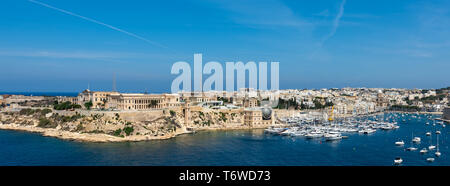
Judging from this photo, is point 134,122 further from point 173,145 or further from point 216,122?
point 216,122

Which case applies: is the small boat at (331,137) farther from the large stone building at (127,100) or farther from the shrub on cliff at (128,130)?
the large stone building at (127,100)

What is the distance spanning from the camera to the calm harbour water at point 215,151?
564 inches

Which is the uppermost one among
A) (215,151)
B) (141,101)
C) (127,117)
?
(141,101)

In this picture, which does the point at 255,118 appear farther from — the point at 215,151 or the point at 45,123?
the point at 45,123

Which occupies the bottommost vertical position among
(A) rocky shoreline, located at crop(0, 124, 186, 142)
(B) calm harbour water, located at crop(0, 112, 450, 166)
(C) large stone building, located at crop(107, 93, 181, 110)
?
(B) calm harbour water, located at crop(0, 112, 450, 166)

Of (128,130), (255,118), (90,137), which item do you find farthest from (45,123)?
(255,118)

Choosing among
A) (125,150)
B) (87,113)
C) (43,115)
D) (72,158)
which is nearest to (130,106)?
(87,113)

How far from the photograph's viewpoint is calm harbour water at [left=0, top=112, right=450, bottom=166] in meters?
14.3

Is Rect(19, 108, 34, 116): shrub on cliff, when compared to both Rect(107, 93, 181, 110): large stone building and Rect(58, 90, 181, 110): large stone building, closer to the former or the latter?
Rect(58, 90, 181, 110): large stone building

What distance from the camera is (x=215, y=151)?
54.0 feet

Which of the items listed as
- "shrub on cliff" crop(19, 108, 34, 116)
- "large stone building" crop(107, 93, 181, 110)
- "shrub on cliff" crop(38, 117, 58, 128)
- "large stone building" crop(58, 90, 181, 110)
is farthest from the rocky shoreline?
"large stone building" crop(107, 93, 181, 110)

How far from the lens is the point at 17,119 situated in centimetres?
2511

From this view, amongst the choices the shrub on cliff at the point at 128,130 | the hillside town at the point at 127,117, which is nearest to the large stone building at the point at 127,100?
the hillside town at the point at 127,117

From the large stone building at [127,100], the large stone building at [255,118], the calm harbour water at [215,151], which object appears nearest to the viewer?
the calm harbour water at [215,151]
